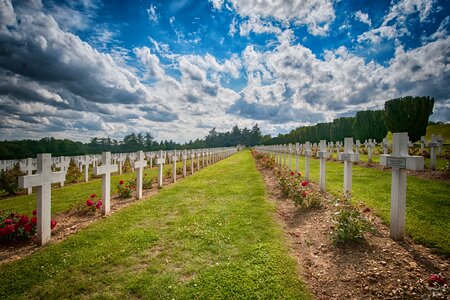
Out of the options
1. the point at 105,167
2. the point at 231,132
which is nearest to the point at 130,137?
the point at 231,132

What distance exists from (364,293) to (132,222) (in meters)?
4.88

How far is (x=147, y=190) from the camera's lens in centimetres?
964

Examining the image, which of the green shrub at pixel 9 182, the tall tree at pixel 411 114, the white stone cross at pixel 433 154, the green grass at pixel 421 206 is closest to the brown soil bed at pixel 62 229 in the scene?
the green shrub at pixel 9 182

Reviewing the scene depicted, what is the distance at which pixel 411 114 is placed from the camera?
2423 cm

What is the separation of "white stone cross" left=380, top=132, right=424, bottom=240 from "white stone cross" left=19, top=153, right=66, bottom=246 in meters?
6.80

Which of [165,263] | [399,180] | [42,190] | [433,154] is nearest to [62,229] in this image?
[42,190]

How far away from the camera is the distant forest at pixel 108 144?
35906 mm

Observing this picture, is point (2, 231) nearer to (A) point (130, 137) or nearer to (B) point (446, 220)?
(B) point (446, 220)

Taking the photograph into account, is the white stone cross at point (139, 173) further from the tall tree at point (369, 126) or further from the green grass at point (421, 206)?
the tall tree at point (369, 126)

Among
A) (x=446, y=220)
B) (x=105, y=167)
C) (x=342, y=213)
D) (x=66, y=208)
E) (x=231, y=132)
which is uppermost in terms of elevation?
(x=231, y=132)

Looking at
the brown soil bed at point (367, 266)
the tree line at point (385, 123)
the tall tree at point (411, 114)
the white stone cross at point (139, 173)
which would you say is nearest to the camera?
the brown soil bed at point (367, 266)

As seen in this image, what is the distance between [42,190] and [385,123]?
3222 cm

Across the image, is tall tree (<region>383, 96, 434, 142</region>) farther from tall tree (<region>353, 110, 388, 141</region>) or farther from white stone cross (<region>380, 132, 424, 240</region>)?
white stone cross (<region>380, 132, 424, 240</region>)

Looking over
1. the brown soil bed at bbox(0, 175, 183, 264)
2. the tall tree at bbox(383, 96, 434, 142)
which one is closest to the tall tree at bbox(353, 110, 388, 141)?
the tall tree at bbox(383, 96, 434, 142)
